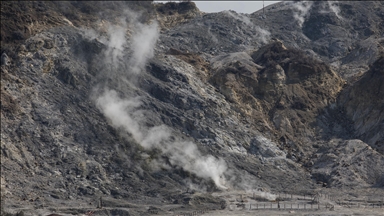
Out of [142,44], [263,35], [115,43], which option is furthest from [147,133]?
[263,35]

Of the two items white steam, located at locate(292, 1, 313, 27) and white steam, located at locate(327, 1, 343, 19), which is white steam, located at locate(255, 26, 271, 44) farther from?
white steam, located at locate(327, 1, 343, 19)

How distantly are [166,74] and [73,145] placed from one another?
1967cm

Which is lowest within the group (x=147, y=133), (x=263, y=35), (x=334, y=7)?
(x=147, y=133)

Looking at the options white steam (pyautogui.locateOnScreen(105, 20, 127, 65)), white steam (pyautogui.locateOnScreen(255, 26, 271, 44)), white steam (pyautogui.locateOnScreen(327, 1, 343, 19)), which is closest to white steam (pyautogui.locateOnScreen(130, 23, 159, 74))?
white steam (pyautogui.locateOnScreen(105, 20, 127, 65))

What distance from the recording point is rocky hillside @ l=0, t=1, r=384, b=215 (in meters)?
72.8

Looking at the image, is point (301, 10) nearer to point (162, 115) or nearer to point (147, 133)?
point (162, 115)

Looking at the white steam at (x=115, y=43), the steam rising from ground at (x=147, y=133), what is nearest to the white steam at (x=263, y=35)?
the white steam at (x=115, y=43)

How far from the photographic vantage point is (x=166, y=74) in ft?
300

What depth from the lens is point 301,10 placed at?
431 feet

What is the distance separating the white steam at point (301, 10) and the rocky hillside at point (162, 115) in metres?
18.4

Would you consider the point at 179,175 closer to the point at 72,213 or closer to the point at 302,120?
the point at 72,213

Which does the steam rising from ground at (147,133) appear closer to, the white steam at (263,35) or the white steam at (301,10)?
the white steam at (263,35)

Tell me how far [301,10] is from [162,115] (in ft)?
180

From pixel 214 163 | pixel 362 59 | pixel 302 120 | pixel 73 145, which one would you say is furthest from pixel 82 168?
pixel 362 59
